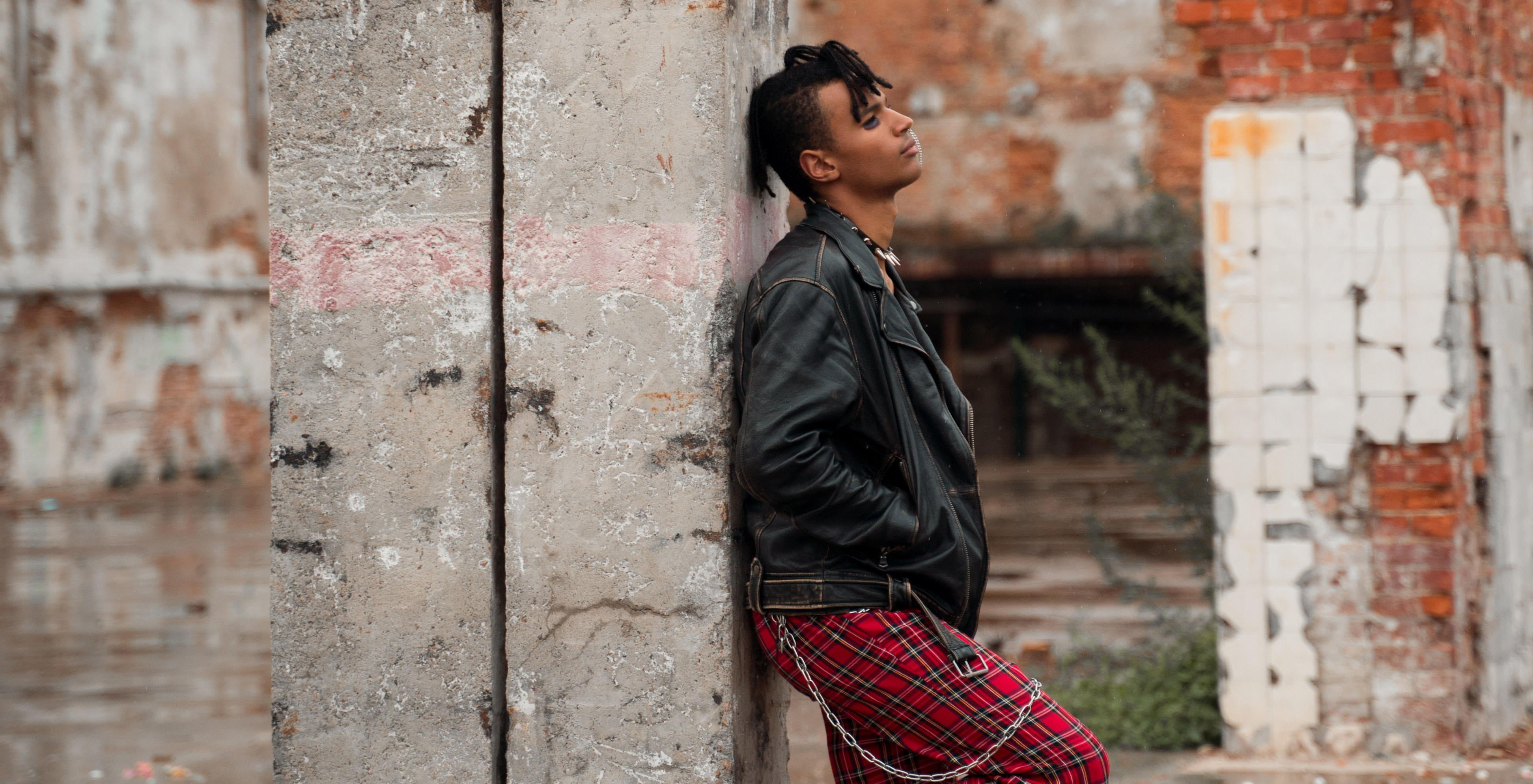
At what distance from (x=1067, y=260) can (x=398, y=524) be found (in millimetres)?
13177

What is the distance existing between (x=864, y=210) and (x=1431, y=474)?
2.87 metres

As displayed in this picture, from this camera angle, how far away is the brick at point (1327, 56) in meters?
4.49

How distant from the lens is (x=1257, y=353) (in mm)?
4582

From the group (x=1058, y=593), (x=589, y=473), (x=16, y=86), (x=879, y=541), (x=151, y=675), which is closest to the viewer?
(x=879, y=541)

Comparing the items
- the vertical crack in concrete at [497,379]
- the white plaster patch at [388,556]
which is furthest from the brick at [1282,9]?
the white plaster patch at [388,556]

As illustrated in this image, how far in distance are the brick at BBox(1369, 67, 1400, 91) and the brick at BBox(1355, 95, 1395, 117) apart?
26 mm

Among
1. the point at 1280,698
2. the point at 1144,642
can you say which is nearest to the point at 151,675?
the point at 1144,642

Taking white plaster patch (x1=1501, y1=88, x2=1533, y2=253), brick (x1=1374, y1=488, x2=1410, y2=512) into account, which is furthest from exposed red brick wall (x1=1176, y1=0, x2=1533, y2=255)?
brick (x1=1374, y1=488, x2=1410, y2=512)

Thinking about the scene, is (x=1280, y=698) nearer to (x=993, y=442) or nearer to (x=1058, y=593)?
(x=1058, y=593)

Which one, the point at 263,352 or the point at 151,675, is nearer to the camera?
the point at 151,675

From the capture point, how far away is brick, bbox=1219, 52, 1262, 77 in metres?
4.56

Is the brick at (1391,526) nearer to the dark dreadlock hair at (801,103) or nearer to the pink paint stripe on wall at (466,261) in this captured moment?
the dark dreadlock hair at (801,103)

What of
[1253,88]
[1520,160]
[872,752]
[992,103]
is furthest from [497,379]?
[992,103]

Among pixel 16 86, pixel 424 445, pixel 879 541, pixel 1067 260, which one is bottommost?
pixel 879 541
